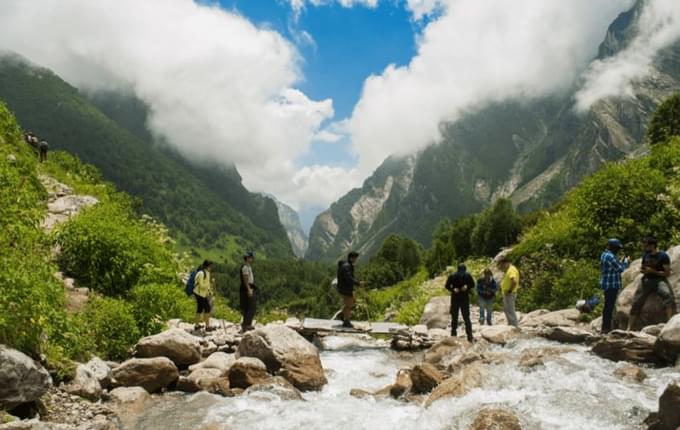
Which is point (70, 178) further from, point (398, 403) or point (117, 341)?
point (398, 403)

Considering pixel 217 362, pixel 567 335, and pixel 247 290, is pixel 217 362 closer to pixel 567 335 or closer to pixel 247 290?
pixel 247 290

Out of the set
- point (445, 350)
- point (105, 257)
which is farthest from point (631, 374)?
point (105, 257)

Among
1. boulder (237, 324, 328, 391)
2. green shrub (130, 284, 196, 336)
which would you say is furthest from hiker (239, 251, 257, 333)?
boulder (237, 324, 328, 391)

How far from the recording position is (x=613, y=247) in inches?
611

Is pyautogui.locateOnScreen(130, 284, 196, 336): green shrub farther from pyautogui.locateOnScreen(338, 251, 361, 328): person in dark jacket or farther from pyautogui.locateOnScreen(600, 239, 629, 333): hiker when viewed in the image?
pyautogui.locateOnScreen(600, 239, 629, 333): hiker

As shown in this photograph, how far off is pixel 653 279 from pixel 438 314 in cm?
1107

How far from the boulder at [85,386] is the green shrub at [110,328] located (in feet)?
8.59

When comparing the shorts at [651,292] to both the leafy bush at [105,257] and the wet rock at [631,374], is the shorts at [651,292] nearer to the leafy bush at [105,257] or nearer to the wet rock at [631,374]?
the wet rock at [631,374]

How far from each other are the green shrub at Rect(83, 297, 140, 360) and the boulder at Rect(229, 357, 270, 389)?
3743 millimetres

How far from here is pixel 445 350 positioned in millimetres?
16109

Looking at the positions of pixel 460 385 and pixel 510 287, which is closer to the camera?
pixel 460 385

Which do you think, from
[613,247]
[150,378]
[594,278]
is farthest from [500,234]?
[150,378]

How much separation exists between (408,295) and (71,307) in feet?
97.7

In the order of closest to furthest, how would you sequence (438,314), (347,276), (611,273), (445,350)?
1. (611,273)
2. (445,350)
3. (347,276)
4. (438,314)
